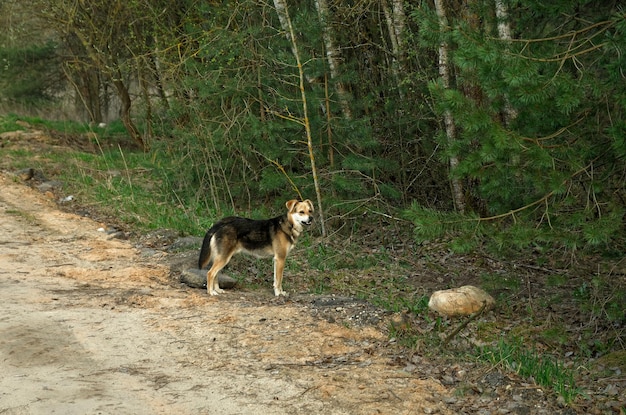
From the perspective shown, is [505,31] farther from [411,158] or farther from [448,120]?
[411,158]

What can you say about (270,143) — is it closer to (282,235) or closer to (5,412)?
(282,235)

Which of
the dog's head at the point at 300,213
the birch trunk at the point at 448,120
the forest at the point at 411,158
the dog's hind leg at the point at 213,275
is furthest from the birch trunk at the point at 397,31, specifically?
the dog's hind leg at the point at 213,275

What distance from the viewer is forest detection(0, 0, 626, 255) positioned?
822cm

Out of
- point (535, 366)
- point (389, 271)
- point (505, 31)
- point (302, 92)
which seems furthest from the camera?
point (302, 92)

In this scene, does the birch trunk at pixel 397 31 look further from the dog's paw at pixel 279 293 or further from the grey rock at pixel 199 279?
the grey rock at pixel 199 279

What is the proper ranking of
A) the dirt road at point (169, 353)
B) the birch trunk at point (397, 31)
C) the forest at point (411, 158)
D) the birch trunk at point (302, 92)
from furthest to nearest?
the birch trunk at point (397, 31) < the birch trunk at point (302, 92) < the forest at point (411, 158) < the dirt road at point (169, 353)

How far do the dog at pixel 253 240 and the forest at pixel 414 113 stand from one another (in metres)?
2.21

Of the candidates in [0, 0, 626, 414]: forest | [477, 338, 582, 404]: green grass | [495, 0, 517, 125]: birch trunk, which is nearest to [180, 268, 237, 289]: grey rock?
[0, 0, 626, 414]: forest

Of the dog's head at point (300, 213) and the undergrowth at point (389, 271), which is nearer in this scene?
the undergrowth at point (389, 271)

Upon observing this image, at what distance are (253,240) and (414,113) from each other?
537 centimetres

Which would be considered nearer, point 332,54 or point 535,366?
point 535,366

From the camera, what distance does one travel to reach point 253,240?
10750 millimetres

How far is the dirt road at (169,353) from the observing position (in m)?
6.64

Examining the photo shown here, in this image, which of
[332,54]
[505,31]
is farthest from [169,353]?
[332,54]
